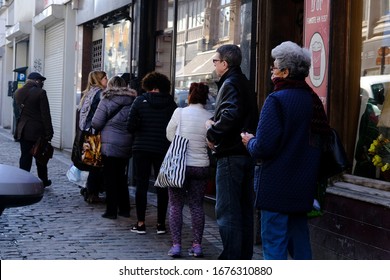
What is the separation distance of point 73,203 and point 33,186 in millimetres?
6662

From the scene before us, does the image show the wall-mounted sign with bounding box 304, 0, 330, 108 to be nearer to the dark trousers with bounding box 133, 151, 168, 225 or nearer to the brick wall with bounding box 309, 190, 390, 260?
the brick wall with bounding box 309, 190, 390, 260

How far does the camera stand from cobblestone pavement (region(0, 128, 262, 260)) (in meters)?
6.87

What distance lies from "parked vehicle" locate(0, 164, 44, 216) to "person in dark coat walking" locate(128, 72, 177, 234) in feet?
13.7

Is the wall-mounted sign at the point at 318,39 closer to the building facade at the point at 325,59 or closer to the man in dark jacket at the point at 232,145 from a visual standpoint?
the building facade at the point at 325,59

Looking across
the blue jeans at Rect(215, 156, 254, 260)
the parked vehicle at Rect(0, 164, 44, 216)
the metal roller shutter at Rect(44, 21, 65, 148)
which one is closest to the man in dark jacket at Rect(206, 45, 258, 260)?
the blue jeans at Rect(215, 156, 254, 260)

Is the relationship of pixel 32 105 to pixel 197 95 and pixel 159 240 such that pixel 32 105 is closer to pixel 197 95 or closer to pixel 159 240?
pixel 159 240

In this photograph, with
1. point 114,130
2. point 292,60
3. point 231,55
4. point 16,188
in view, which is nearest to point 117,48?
point 114,130

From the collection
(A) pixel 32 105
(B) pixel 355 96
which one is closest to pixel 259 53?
(B) pixel 355 96

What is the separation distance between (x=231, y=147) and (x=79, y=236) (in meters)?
2.44

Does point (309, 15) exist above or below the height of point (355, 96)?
above

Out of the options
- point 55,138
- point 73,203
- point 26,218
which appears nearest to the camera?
point 26,218

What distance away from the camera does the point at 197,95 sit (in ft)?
21.9

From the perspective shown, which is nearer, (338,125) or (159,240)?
(338,125)

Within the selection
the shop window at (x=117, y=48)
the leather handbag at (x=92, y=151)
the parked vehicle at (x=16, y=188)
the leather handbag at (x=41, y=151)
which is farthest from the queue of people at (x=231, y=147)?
the shop window at (x=117, y=48)
